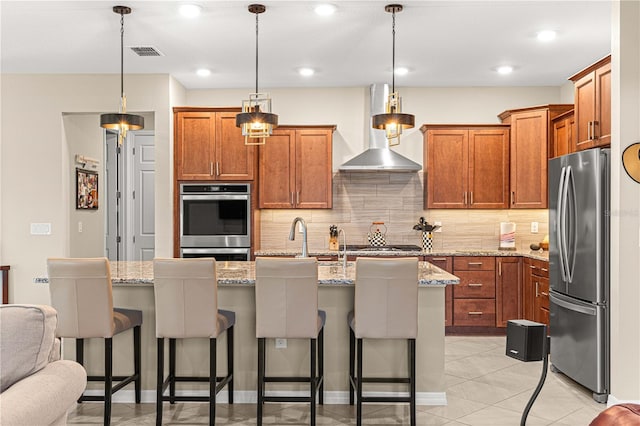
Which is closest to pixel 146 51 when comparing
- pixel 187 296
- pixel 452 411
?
pixel 187 296

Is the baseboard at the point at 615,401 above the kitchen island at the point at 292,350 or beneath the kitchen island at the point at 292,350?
beneath

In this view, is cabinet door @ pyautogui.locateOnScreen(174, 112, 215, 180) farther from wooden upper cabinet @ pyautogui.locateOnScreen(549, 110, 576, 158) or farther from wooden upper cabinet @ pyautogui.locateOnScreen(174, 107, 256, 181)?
wooden upper cabinet @ pyautogui.locateOnScreen(549, 110, 576, 158)

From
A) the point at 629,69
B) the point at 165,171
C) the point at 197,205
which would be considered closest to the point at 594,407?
the point at 629,69

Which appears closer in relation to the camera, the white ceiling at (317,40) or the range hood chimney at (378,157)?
the white ceiling at (317,40)

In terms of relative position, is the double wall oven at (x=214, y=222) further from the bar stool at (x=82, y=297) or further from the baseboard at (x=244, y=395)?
the bar stool at (x=82, y=297)

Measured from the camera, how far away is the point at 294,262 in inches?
135

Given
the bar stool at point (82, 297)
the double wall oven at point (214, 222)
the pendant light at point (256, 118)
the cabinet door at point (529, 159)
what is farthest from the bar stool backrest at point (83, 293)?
the cabinet door at point (529, 159)

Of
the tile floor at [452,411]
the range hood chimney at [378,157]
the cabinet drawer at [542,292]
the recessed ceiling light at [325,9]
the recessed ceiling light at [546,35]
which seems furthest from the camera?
the range hood chimney at [378,157]

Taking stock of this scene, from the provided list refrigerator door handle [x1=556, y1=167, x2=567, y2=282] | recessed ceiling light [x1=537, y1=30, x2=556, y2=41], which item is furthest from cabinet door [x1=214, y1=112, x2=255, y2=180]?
refrigerator door handle [x1=556, y1=167, x2=567, y2=282]

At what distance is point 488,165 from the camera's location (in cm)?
650

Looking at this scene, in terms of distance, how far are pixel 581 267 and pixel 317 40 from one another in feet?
9.22

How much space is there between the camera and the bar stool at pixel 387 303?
343 centimetres

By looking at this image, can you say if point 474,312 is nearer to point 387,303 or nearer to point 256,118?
point 387,303

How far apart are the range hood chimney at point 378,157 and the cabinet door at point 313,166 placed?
222 millimetres
